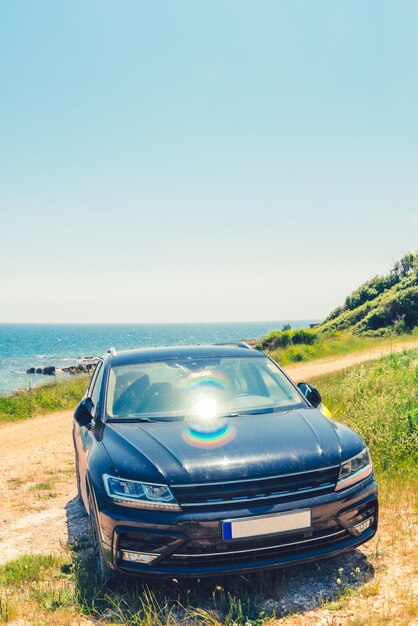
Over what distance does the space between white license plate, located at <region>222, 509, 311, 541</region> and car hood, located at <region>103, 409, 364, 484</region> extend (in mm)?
251

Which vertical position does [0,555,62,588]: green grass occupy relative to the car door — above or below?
below

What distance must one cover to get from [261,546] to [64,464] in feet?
20.0

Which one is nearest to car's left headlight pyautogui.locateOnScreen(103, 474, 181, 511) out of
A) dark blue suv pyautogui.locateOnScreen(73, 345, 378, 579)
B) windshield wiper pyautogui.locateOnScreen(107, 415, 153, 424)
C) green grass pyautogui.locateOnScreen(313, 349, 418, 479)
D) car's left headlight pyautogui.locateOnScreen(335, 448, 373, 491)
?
dark blue suv pyautogui.locateOnScreen(73, 345, 378, 579)

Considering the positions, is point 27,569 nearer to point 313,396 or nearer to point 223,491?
point 223,491

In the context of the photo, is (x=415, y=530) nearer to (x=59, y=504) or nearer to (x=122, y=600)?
(x=122, y=600)

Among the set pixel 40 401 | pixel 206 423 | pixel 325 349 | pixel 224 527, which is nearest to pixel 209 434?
pixel 206 423

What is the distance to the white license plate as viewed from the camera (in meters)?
3.20

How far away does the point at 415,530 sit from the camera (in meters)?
4.32

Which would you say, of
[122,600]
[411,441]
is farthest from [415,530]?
[122,600]

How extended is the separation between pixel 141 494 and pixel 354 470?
1.41m

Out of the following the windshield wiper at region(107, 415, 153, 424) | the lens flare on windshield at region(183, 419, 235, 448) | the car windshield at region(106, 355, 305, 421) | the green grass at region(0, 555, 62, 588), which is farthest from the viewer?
the car windshield at region(106, 355, 305, 421)

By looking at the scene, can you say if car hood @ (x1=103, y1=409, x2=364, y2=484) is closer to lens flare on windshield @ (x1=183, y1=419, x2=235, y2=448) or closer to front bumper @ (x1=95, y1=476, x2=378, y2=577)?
lens flare on windshield @ (x1=183, y1=419, x2=235, y2=448)

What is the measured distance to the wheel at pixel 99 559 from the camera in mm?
3578

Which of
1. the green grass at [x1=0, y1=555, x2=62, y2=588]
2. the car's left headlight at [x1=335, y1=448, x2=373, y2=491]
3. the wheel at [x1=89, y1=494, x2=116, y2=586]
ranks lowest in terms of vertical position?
the green grass at [x1=0, y1=555, x2=62, y2=588]
